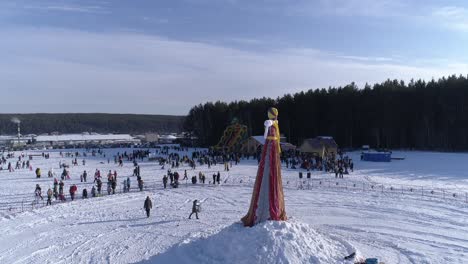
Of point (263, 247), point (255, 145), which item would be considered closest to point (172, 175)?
point (263, 247)

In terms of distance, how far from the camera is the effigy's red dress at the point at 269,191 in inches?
480

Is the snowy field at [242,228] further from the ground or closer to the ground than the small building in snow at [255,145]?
closer to the ground

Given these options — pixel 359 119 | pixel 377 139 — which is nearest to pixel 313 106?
pixel 359 119

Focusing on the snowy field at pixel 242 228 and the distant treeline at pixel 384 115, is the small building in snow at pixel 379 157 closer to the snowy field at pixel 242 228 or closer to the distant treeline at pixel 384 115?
the snowy field at pixel 242 228

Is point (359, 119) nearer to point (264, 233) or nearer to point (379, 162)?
point (379, 162)

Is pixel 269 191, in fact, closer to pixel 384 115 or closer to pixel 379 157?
pixel 379 157

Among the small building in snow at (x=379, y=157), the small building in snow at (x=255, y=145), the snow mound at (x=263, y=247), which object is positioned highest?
the small building in snow at (x=255, y=145)

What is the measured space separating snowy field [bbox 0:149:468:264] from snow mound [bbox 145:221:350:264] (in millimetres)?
30

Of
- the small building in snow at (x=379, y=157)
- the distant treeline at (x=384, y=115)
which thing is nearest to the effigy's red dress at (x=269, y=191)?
the small building in snow at (x=379, y=157)

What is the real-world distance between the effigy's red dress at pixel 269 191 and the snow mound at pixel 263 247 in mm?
451

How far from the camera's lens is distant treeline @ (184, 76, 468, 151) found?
52.9m

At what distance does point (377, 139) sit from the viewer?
59.2 metres

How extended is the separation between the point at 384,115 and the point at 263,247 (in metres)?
51.6

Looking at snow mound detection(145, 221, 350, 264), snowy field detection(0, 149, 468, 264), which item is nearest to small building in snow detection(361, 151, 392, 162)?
snowy field detection(0, 149, 468, 264)
